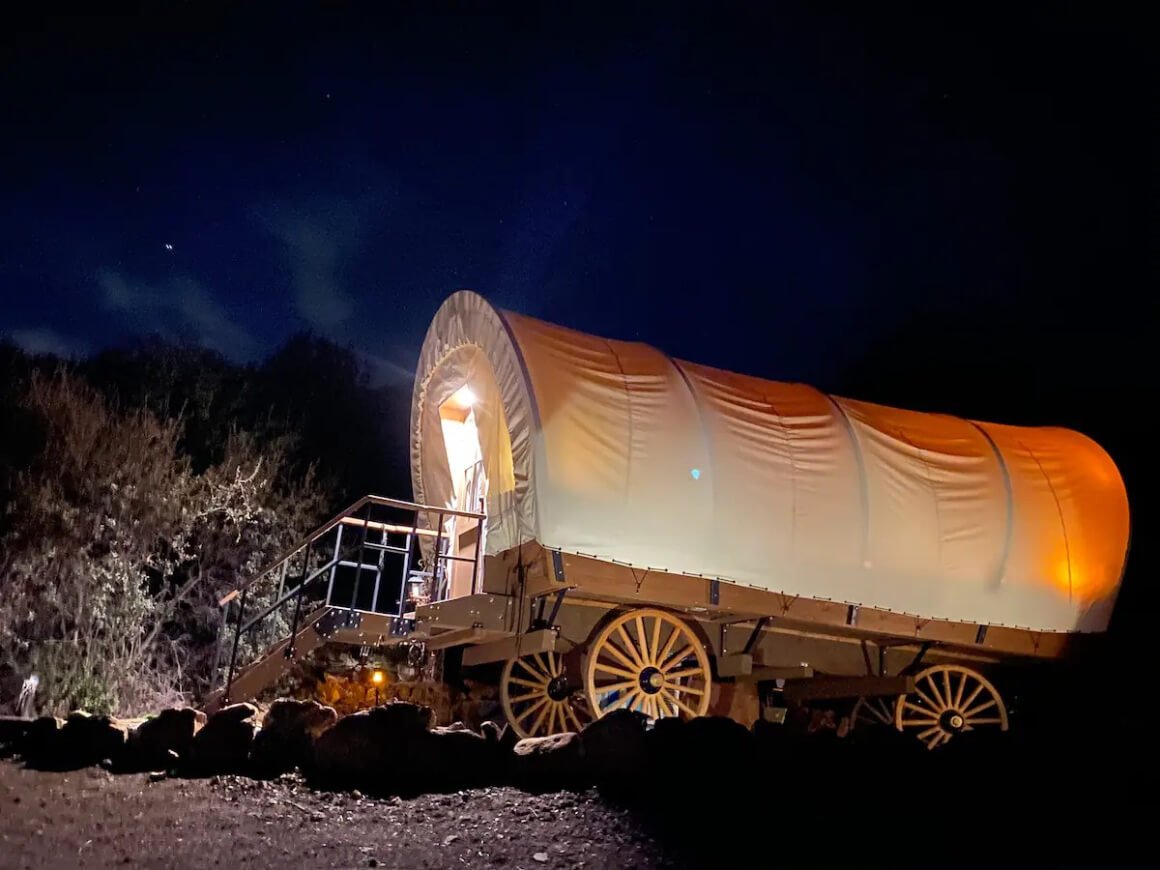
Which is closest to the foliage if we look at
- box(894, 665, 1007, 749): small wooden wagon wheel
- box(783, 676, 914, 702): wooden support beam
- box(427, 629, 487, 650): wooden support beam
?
box(427, 629, 487, 650): wooden support beam

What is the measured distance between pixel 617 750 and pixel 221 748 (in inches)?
101

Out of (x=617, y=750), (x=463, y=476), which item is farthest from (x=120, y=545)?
(x=617, y=750)

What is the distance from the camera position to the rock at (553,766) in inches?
218

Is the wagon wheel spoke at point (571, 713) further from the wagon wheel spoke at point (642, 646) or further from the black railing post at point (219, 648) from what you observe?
the black railing post at point (219, 648)

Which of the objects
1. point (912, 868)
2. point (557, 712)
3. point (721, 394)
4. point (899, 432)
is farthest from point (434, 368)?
point (912, 868)

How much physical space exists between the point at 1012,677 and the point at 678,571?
533cm

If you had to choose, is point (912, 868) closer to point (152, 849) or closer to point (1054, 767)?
point (1054, 767)

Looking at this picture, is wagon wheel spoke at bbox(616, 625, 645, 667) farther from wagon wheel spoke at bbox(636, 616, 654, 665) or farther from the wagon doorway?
the wagon doorway

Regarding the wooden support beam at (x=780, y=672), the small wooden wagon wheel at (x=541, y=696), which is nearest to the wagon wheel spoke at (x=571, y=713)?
the small wooden wagon wheel at (x=541, y=696)

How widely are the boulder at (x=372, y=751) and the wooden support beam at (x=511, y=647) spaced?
2002 mm

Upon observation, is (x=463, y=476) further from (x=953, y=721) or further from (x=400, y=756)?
(x=953, y=721)

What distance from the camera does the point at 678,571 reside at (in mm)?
7703

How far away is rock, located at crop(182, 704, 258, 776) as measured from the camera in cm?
589

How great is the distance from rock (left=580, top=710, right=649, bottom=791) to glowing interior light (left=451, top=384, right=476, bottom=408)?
16.6 ft
